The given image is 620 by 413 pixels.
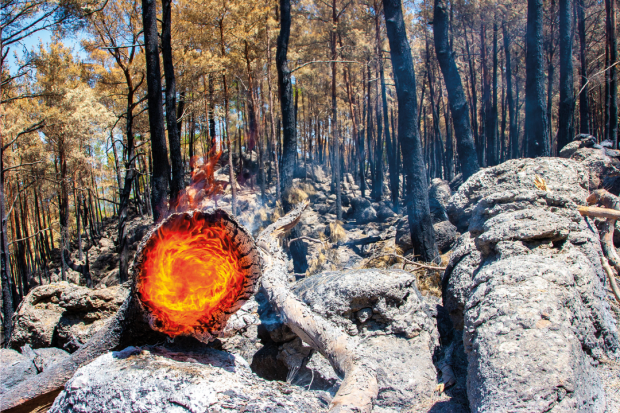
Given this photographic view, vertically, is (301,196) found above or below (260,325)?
above

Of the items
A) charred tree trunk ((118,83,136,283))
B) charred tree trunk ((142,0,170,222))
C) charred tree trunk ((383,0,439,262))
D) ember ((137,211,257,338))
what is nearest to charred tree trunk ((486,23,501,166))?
charred tree trunk ((383,0,439,262))

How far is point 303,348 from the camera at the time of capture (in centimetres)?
358

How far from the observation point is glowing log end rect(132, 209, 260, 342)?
7.79 ft

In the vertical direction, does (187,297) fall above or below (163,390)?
above

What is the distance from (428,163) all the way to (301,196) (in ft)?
84.8

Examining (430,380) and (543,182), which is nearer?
(430,380)

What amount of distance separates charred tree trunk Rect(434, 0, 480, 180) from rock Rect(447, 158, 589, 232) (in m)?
3.57

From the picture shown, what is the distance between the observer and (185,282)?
8.12 feet

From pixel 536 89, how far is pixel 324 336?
28.7ft

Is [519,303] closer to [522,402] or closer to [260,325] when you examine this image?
[522,402]

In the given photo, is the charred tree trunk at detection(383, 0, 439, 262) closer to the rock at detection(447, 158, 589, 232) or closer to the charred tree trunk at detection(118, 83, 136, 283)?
the rock at detection(447, 158, 589, 232)

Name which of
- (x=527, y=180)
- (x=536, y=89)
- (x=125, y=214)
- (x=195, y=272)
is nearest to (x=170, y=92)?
(x=125, y=214)

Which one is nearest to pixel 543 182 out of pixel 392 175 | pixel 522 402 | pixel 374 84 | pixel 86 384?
pixel 522 402

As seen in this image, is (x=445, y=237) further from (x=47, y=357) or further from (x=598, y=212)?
(x=47, y=357)
